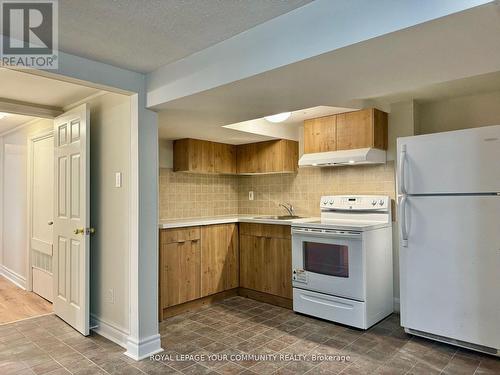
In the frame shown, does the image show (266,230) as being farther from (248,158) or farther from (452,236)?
(452,236)

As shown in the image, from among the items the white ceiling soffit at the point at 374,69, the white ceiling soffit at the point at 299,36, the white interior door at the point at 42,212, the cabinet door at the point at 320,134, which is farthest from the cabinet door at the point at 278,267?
the white interior door at the point at 42,212

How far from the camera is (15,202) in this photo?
4801 millimetres

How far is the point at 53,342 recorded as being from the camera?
9.16 ft

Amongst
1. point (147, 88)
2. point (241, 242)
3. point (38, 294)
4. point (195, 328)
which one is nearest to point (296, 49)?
point (147, 88)

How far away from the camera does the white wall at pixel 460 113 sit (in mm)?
3105

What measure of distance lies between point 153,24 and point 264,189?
3.19 meters

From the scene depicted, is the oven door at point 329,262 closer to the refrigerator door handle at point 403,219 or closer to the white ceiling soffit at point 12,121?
the refrigerator door handle at point 403,219

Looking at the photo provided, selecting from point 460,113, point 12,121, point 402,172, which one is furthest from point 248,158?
point 12,121

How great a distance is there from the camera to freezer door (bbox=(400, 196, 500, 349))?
2477 millimetres

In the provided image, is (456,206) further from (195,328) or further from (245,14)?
(195,328)

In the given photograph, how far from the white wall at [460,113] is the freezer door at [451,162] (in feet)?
2.58

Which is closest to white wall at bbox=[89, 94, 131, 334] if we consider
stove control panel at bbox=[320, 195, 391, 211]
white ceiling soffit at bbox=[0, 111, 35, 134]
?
white ceiling soffit at bbox=[0, 111, 35, 134]

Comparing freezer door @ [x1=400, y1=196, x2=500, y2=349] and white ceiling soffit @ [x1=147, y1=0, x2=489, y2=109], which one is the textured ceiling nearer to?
white ceiling soffit @ [x1=147, y1=0, x2=489, y2=109]

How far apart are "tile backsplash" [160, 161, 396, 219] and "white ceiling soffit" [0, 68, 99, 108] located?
1.36 meters
